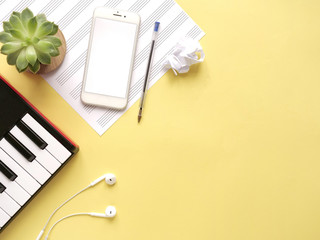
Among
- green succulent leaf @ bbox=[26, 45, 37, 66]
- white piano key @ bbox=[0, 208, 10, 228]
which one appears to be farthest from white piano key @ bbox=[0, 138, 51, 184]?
green succulent leaf @ bbox=[26, 45, 37, 66]

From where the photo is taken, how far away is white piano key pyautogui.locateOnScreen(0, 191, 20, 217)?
0.89 metres

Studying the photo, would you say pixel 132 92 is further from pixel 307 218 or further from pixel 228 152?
pixel 307 218

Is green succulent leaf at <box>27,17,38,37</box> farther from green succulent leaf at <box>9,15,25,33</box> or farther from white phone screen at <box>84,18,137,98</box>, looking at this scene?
white phone screen at <box>84,18,137,98</box>

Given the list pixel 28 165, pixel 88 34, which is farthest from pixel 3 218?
pixel 88 34

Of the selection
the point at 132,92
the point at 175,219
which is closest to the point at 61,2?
the point at 132,92

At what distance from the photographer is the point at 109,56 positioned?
3.14 feet

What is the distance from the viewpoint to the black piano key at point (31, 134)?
0.87 m

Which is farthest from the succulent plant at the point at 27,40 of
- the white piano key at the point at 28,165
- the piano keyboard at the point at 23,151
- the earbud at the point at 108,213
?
the earbud at the point at 108,213

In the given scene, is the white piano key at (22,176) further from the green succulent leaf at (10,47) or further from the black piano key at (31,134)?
the green succulent leaf at (10,47)

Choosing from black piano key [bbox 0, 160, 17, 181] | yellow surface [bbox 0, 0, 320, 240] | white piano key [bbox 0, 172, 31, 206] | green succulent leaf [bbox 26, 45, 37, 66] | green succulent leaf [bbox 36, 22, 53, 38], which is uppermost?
green succulent leaf [bbox 36, 22, 53, 38]

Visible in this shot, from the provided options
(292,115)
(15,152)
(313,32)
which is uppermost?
(15,152)

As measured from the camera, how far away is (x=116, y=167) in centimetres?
98

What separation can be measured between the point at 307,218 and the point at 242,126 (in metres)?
0.33

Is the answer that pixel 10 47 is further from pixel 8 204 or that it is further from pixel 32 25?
pixel 8 204
